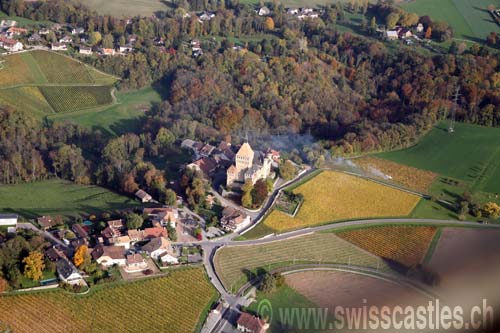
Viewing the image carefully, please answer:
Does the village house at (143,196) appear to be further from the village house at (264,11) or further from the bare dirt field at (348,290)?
the village house at (264,11)

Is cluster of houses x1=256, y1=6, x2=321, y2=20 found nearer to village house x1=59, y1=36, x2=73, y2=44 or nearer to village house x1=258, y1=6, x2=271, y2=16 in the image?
village house x1=258, y1=6, x2=271, y2=16

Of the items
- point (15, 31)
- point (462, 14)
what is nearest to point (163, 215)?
point (15, 31)

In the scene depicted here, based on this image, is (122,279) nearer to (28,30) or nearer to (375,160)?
(375,160)

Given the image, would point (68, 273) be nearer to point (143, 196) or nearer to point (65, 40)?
point (143, 196)

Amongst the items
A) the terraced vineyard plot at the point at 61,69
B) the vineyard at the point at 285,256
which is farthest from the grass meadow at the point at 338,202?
the terraced vineyard plot at the point at 61,69

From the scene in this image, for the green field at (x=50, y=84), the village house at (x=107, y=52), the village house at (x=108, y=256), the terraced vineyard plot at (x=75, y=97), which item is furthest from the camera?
the village house at (x=107, y=52)

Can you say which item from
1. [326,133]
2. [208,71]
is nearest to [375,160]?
[326,133]

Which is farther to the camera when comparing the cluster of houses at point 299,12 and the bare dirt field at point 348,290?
the cluster of houses at point 299,12
